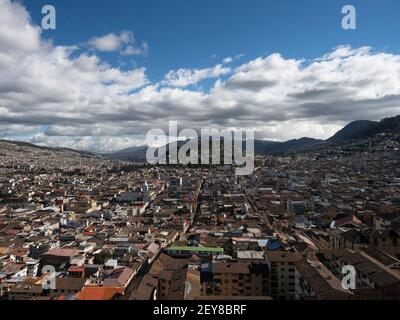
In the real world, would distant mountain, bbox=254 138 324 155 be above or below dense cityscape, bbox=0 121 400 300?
above

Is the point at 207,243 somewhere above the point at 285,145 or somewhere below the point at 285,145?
below

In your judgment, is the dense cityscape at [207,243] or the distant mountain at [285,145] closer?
the dense cityscape at [207,243]

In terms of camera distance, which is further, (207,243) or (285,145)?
(285,145)

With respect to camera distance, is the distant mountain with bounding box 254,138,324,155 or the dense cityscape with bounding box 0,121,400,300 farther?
the distant mountain with bounding box 254,138,324,155

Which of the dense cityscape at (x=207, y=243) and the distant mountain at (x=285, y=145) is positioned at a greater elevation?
the distant mountain at (x=285, y=145)
